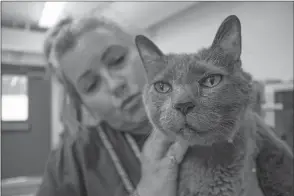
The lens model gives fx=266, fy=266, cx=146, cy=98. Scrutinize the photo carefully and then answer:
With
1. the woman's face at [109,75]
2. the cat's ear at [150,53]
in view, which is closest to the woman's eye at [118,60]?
the woman's face at [109,75]

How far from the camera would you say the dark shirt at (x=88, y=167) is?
1.58ft

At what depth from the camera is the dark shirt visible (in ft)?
1.58

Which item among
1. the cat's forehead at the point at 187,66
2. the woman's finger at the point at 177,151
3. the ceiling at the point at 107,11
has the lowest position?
the woman's finger at the point at 177,151

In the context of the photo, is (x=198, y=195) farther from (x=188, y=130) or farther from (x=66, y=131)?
(x=66, y=131)

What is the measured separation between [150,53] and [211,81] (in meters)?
0.09

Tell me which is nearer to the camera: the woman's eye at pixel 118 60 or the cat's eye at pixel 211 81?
the cat's eye at pixel 211 81

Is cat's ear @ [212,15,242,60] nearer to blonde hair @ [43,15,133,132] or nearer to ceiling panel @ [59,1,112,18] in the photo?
blonde hair @ [43,15,133,132]

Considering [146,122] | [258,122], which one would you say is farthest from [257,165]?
[146,122]

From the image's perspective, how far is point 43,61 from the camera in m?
0.57

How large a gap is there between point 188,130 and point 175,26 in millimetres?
256

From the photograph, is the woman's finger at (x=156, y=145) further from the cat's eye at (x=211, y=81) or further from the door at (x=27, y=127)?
the door at (x=27, y=127)

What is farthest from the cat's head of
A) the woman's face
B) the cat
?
the woman's face

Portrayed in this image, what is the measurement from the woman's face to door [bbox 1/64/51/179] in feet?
0.30

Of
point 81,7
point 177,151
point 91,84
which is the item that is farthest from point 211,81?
point 81,7
